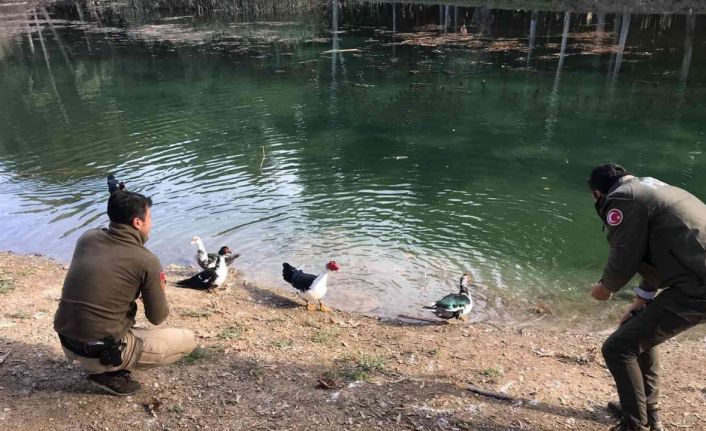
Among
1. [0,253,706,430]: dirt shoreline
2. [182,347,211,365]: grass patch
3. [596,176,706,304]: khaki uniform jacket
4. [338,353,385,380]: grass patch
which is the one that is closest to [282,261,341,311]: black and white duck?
[0,253,706,430]: dirt shoreline

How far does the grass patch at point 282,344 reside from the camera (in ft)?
20.8

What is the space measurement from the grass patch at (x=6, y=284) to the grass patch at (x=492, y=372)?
6.89 meters

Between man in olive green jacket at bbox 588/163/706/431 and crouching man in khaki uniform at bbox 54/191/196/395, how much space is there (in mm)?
3920

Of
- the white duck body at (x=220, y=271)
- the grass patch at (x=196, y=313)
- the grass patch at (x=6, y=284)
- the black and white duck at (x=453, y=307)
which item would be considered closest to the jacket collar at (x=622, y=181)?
the black and white duck at (x=453, y=307)

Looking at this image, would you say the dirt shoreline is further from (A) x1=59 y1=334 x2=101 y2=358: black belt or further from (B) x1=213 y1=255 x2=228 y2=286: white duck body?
(B) x1=213 y1=255 x2=228 y2=286: white duck body

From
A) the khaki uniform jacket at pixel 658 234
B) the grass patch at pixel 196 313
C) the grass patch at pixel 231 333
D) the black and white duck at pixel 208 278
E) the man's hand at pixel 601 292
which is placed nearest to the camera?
the khaki uniform jacket at pixel 658 234

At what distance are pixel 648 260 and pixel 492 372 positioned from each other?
233 cm

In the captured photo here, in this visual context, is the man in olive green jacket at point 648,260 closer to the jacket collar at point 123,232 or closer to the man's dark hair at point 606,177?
the man's dark hair at point 606,177

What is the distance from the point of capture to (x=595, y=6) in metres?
39.7

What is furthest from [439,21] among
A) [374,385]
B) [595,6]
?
[374,385]

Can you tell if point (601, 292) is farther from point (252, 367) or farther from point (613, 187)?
point (252, 367)

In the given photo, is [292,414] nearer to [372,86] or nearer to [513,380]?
[513,380]

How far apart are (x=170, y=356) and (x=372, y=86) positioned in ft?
65.8

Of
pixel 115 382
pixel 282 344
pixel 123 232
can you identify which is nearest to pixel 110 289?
pixel 123 232
